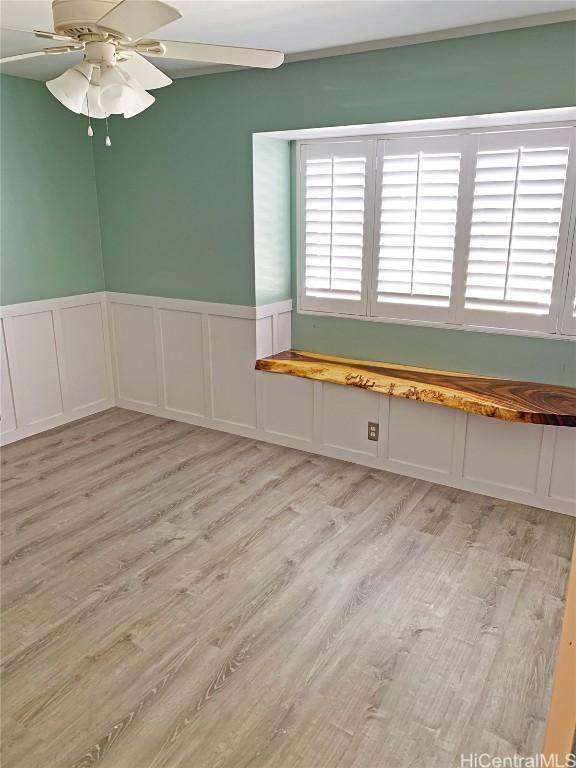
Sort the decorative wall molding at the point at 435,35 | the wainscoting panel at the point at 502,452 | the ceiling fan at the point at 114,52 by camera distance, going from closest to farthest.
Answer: the ceiling fan at the point at 114,52, the decorative wall molding at the point at 435,35, the wainscoting panel at the point at 502,452

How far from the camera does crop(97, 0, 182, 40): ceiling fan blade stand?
4.50 feet

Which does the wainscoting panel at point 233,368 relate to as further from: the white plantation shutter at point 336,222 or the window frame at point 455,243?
the window frame at point 455,243

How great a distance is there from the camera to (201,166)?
3975 mm

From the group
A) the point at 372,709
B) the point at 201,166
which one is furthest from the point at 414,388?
the point at 201,166

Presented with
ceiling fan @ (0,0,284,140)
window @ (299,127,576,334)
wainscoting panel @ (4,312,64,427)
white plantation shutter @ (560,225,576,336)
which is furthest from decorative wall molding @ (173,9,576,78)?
wainscoting panel @ (4,312,64,427)

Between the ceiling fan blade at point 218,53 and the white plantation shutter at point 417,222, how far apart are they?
174cm

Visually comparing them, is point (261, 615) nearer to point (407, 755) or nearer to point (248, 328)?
point (407, 755)

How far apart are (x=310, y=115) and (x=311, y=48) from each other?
35 centimetres

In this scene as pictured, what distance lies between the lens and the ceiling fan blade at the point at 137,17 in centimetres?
137

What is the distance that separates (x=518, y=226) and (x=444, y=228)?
430mm

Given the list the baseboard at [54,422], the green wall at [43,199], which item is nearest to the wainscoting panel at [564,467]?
the baseboard at [54,422]

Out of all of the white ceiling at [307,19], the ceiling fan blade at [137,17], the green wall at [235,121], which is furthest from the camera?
the green wall at [235,121]

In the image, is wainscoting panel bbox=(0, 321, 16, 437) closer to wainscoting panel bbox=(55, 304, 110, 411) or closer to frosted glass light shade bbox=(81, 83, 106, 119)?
wainscoting panel bbox=(55, 304, 110, 411)

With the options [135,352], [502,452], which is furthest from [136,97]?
[135,352]
